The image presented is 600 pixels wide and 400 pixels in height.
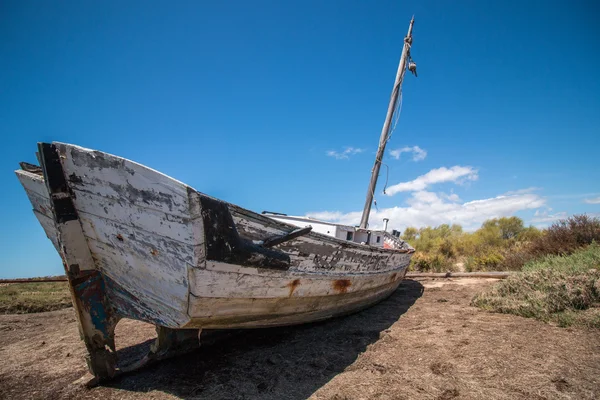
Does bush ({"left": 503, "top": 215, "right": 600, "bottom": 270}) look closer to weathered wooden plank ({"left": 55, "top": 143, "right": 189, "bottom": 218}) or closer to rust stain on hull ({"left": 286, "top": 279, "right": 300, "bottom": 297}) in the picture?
rust stain on hull ({"left": 286, "top": 279, "right": 300, "bottom": 297})

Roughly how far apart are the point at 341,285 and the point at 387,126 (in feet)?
22.3

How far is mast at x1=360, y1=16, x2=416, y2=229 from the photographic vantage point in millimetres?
9297

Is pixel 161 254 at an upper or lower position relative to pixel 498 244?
lower

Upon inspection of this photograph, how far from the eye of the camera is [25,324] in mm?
5695

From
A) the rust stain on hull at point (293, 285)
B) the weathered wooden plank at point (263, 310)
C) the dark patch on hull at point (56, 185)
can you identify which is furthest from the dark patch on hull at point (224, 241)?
the dark patch on hull at point (56, 185)

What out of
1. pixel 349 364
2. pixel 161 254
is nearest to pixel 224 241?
pixel 161 254

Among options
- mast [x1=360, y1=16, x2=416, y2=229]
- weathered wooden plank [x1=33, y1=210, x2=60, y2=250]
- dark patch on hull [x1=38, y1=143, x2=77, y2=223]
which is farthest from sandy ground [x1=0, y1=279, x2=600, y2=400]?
mast [x1=360, y1=16, x2=416, y2=229]

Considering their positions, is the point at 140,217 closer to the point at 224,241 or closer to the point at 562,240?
the point at 224,241

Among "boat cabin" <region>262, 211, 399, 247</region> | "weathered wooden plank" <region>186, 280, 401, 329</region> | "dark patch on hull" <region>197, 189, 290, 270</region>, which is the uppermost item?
"boat cabin" <region>262, 211, 399, 247</region>

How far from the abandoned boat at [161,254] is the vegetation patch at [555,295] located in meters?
3.78

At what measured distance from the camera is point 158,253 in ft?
8.80

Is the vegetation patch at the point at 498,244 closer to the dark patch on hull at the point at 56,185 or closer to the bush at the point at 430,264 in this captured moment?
the bush at the point at 430,264

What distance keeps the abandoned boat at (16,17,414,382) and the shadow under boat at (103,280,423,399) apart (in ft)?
0.92

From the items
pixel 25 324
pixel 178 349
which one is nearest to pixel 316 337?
pixel 178 349
